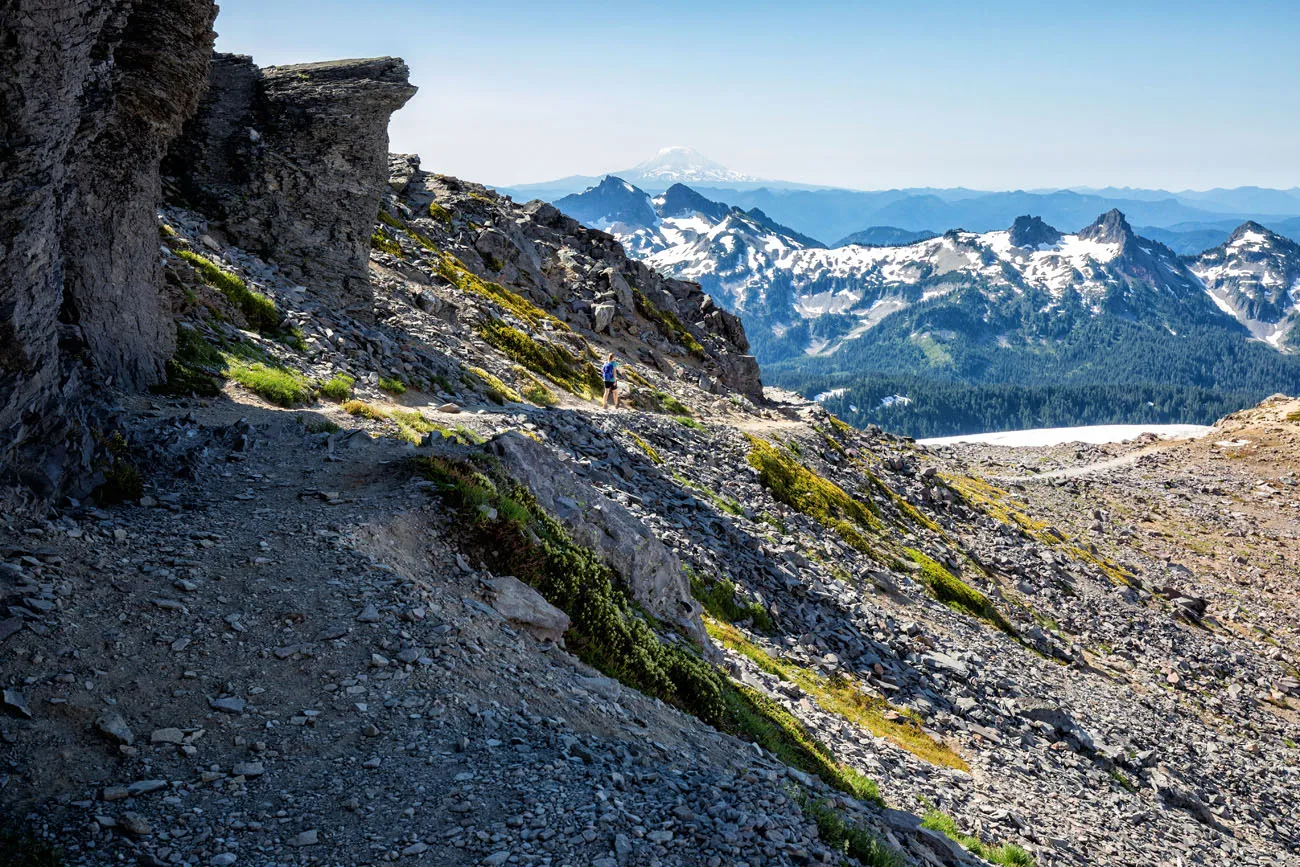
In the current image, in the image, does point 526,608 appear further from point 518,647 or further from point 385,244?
point 385,244

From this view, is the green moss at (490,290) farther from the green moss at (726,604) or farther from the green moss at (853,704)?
the green moss at (853,704)

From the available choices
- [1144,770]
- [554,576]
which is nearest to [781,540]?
[1144,770]

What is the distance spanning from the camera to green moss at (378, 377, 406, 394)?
1080 inches

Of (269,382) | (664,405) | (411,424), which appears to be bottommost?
(664,405)

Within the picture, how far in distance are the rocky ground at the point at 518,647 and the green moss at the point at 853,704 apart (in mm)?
142

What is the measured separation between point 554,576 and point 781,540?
62.5 feet

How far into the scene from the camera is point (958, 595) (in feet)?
129

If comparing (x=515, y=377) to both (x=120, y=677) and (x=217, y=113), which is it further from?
(x=120, y=677)

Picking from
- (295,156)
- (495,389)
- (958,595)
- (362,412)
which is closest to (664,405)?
(495,389)

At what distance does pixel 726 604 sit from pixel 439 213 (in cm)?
4700

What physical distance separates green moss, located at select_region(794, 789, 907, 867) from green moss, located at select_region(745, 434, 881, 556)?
28.1 metres

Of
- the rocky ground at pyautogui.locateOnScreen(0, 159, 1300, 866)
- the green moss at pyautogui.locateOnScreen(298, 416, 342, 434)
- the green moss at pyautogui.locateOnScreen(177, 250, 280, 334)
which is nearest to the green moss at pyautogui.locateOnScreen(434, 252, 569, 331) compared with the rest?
the rocky ground at pyautogui.locateOnScreen(0, 159, 1300, 866)

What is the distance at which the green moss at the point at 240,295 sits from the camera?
26.2 metres

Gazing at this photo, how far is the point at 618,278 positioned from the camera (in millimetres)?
66688
